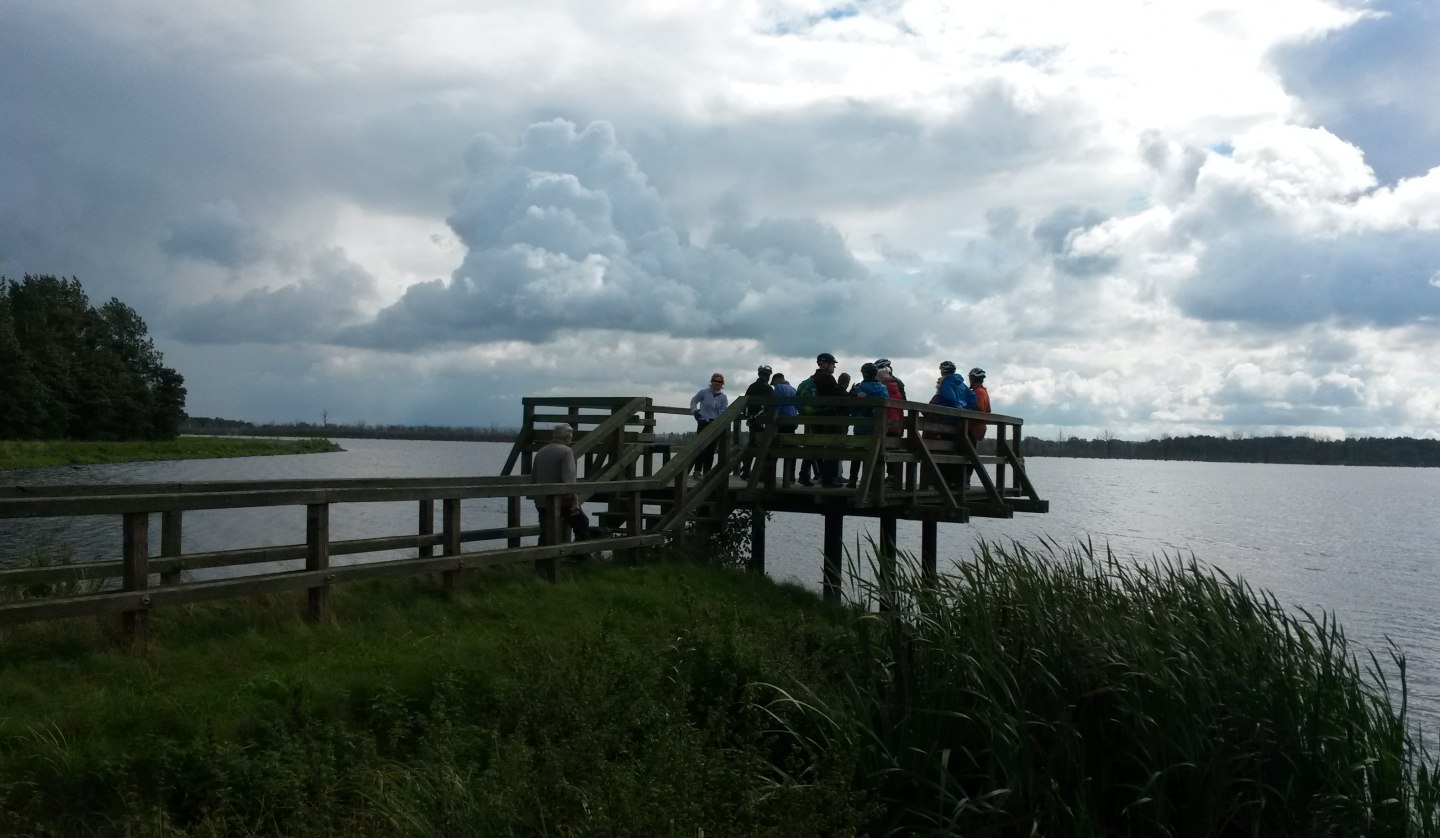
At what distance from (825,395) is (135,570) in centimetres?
996

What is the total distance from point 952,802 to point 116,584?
10.7 m

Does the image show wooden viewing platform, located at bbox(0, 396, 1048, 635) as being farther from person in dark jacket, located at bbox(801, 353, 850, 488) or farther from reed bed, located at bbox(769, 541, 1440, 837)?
reed bed, located at bbox(769, 541, 1440, 837)

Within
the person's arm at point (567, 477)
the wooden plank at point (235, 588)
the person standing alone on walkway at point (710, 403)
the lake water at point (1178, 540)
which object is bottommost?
the lake water at point (1178, 540)

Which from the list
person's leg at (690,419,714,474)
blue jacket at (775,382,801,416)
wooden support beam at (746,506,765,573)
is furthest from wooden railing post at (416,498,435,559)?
wooden support beam at (746,506,765,573)

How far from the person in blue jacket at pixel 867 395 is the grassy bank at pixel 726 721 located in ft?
16.9

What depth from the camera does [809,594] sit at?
1484cm

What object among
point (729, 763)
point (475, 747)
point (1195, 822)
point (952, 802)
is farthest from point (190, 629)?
point (1195, 822)

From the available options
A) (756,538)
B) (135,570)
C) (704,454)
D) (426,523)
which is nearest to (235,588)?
(135,570)

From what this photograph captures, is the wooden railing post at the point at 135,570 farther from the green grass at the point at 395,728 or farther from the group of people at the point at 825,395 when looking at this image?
the group of people at the point at 825,395

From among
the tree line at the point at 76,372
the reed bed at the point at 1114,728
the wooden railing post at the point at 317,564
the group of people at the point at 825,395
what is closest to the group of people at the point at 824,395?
the group of people at the point at 825,395

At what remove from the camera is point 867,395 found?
52.6 feet

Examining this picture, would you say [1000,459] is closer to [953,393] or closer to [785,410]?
[953,393]

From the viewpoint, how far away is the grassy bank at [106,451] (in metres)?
60.5

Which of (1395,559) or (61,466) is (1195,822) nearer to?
(1395,559)
